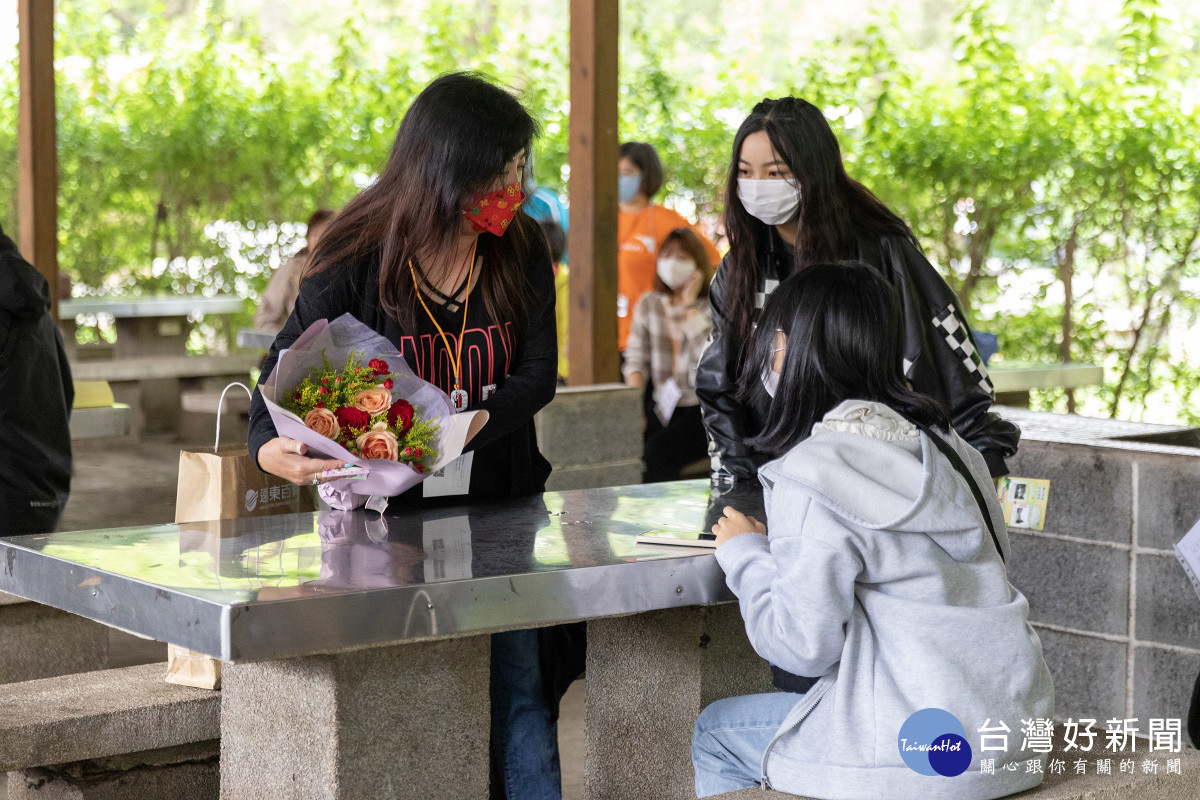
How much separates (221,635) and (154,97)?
9.96 meters

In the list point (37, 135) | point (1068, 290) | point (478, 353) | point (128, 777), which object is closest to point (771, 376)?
point (478, 353)

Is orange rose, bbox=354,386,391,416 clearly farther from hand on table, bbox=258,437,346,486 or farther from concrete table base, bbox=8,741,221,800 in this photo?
concrete table base, bbox=8,741,221,800

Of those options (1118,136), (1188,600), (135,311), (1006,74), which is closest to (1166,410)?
(1118,136)

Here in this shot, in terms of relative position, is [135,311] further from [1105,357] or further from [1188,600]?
[1188,600]

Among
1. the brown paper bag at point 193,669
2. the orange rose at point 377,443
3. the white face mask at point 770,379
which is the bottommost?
the brown paper bag at point 193,669

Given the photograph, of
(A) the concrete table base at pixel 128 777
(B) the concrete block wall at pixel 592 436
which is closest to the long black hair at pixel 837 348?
(A) the concrete table base at pixel 128 777

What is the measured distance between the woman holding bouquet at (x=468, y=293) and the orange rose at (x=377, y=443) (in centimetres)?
12

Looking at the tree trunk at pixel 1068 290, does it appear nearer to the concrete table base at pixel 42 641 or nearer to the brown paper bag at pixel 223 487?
the concrete table base at pixel 42 641

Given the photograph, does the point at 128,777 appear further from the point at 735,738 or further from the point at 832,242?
the point at 832,242

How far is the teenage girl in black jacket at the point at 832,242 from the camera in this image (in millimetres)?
3092

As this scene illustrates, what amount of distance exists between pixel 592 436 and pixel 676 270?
50.8 inches

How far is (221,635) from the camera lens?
1.99m

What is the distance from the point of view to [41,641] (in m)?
4.01

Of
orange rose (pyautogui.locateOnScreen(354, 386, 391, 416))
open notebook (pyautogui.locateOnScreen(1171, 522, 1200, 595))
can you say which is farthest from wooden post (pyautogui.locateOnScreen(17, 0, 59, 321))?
open notebook (pyautogui.locateOnScreen(1171, 522, 1200, 595))
